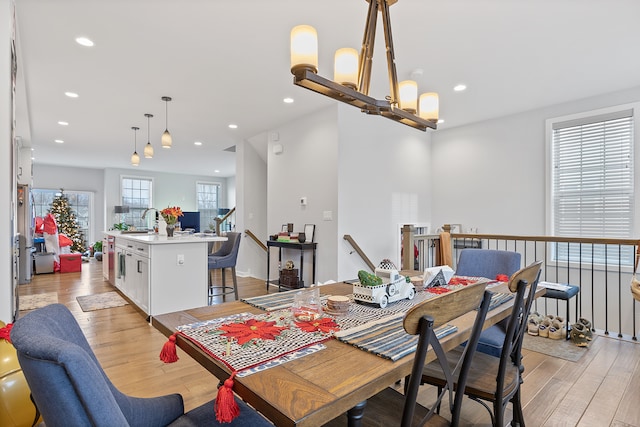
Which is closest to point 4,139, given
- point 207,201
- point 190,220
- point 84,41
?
point 84,41

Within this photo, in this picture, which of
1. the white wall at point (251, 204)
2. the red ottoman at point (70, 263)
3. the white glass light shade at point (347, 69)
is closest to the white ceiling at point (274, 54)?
the white glass light shade at point (347, 69)

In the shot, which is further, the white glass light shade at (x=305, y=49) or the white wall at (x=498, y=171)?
the white wall at (x=498, y=171)

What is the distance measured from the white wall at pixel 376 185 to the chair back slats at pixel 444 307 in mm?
3487

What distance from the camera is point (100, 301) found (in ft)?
15.3

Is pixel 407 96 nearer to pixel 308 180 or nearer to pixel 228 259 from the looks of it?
pixel 308 180

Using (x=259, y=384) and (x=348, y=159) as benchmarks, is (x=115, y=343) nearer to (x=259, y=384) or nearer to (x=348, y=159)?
(x=259, y=384)

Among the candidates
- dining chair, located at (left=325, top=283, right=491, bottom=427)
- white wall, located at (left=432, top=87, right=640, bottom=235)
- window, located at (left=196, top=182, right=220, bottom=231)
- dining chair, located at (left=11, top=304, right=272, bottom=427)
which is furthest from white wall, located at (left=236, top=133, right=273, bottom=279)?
window, located at (left=196, top=182, right=220, bottom=231)

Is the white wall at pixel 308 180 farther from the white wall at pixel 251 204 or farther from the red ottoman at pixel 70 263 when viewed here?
the red ottoman at pixel 70 263

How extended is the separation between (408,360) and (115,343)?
3138mm

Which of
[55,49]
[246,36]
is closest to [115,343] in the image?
[55,49]

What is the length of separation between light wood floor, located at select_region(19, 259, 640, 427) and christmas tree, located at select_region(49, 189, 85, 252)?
7.48 meters

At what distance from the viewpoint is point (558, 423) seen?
1926 mm

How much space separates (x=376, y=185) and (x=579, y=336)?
292 cm

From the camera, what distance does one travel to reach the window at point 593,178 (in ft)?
13.4
